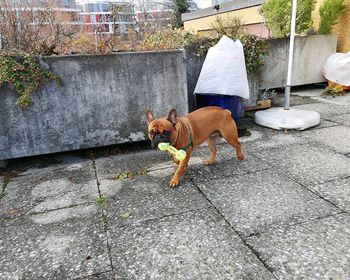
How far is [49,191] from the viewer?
350 cm

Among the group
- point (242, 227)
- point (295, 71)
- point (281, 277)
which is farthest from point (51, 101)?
point (295, 71)

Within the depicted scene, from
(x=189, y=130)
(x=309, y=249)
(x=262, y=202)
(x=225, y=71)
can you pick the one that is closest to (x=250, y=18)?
(x=225, y=71)

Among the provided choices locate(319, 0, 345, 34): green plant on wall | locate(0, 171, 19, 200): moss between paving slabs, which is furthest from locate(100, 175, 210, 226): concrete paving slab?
locate(319, 0, 345, 34): green plant on wall

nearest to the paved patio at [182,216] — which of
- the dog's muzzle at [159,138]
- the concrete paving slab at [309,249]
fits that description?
the concrete paving slab at [309,249]

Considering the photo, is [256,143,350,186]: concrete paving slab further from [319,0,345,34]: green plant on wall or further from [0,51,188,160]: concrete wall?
[319,0,345,34]: green plant on wall

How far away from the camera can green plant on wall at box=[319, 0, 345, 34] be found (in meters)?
8.04

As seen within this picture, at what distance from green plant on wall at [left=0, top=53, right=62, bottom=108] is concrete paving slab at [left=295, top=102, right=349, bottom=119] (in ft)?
16.8

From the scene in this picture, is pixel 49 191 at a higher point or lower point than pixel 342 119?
lower

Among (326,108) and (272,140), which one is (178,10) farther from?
(272,140)

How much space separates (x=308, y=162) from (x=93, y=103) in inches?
123

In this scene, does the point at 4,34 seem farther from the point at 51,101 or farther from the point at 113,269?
the point at 113,269

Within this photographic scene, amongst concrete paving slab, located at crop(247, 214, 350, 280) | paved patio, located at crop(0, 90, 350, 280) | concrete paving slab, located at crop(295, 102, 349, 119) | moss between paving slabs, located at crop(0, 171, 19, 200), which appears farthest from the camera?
concrete paving slab, located at crop(295, 102, 349, 119)

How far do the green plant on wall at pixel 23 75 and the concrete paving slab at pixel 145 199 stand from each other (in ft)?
5.19

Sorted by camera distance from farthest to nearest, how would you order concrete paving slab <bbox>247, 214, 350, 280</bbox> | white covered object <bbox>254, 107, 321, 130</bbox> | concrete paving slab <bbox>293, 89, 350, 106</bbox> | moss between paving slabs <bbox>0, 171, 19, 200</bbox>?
concrete paving slab <bbox>293, 89, 350, 106</bbox>, white covered object <bbox>254, 107, 321, 130</bbox>, moss between paving slabs <bbox>0, 171, 19, 200</bbox>, concrete paving slab <bbox>247, 214, 350, 280</bbox>
